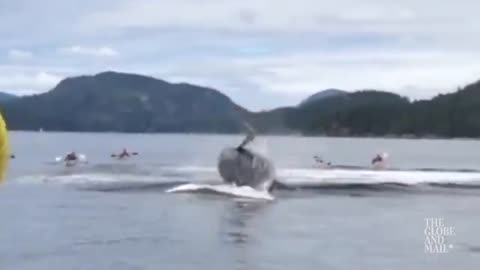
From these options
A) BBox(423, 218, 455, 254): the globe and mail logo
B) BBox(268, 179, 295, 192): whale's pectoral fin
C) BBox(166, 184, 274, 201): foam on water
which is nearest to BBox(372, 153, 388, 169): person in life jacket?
BBox(268, 179, 295, 192): whale's pectoral fin

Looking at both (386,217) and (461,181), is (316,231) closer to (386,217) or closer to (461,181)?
(386,217)

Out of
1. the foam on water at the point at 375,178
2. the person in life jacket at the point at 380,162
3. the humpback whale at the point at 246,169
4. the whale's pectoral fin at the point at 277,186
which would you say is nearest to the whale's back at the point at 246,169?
the humpback whale at the point at 246,169

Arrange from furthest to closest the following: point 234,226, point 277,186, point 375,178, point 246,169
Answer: point 375,178
point 277,186
point 246,169
point 234,226

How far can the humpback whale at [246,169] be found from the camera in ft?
143

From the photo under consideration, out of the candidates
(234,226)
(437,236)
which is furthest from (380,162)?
(234,226)

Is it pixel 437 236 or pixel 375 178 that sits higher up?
pixel 375 178

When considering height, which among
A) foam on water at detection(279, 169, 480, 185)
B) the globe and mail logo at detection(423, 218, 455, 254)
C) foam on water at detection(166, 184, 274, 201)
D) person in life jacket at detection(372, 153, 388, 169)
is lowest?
the globe and mail logo at detection(423, 218, 455, 254)

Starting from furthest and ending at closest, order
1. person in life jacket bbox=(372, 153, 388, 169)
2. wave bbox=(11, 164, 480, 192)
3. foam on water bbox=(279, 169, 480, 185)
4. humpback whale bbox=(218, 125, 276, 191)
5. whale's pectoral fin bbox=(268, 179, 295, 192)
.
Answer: person in life jacket bbox=(372, 153, 388, 169) → foam on water bbox=(279, 169, 480, 185) → wave bbox=(11, 164, 480, 192) → whale's pectoral fin bbox=(268, 179, 295, 192) → humpback whale bbox=(218, 125, 276, 191)

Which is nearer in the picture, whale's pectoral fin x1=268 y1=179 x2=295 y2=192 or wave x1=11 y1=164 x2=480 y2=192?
whale's pectoral fin x1=268 y1=179 x2=295 y2=192

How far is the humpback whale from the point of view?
143 ft

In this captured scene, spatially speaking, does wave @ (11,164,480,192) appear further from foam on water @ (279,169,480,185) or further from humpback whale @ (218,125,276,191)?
humpback whale @ (218,125,276,191)

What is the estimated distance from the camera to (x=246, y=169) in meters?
43.6

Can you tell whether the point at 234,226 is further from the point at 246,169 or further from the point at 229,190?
the point at 246,169

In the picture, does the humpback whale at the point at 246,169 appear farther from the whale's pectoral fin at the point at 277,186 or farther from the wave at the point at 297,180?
the wave at the point at 297,180
